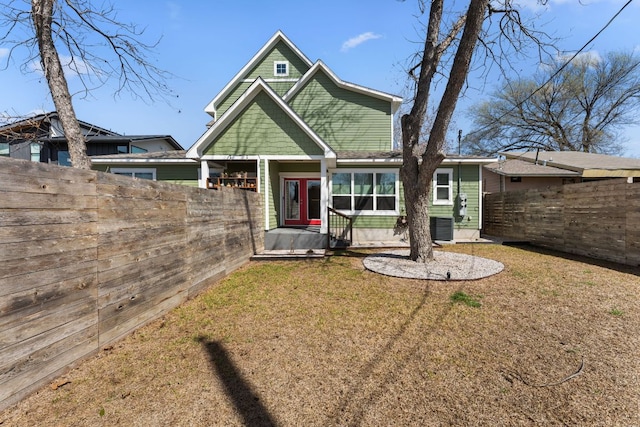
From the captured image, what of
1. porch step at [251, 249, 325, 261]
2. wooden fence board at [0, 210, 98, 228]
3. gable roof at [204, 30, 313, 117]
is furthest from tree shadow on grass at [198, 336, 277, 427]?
gable roof at [204, 30, 313, 117]

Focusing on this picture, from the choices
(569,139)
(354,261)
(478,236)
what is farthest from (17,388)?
(569,139)

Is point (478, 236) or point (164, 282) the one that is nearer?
point (164, 282)

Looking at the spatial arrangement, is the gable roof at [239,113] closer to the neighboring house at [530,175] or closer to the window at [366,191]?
the window at [366,191]

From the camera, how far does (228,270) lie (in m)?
6.91

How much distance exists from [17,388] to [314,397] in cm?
249

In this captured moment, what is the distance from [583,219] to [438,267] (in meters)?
5.23

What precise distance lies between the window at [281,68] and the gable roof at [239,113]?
6.40 m

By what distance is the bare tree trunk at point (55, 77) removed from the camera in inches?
242

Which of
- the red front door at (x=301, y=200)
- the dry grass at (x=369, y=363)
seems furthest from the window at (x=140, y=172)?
the dry grass at (x=369, y=363)

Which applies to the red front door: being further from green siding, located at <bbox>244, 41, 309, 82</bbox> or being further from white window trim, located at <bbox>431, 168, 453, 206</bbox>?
green siding, located at <bbox>244, 41, 309, 82</bbox>

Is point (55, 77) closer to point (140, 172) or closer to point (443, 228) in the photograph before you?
point (140, 172)

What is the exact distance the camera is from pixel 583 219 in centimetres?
842

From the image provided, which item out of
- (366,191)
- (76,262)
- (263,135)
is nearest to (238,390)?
(76,262)

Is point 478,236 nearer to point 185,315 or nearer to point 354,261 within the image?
point 354,261
